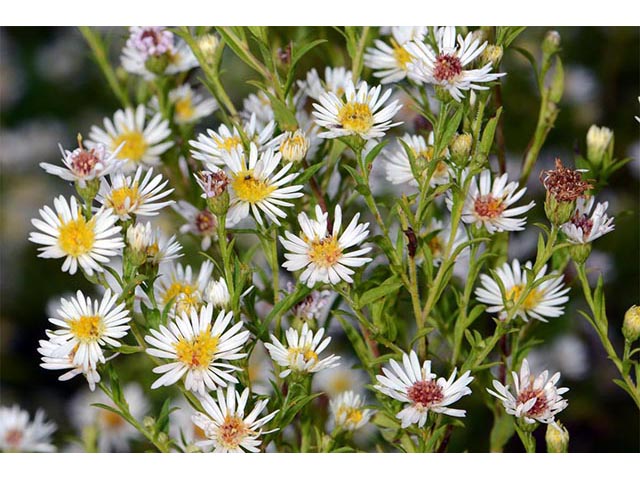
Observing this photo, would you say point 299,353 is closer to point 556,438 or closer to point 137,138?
point 556,438

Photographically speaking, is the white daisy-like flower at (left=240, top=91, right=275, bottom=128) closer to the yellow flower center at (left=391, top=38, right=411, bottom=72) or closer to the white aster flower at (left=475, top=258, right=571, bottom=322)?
the yellow flower center at (left=391, top=38, right=411, bottom=72)

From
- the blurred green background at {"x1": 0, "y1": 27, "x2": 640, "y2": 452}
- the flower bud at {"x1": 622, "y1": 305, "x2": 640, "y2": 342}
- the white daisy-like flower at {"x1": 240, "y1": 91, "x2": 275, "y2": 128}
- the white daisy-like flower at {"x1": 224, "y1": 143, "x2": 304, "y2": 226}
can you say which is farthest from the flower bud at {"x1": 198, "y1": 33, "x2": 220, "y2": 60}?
the flower bud at {"x1": 622, "y1": 305, "x2": 640, "y2": 342}

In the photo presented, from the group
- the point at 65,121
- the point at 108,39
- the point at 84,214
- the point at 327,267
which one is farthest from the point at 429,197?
the point at 65,121

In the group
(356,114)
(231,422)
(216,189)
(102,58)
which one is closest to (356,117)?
(356,114)

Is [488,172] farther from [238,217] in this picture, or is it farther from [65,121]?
[65,121]

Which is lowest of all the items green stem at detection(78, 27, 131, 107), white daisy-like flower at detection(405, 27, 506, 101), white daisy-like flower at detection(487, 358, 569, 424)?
white daisy-like flower at detection(487, 358, 569, 424)

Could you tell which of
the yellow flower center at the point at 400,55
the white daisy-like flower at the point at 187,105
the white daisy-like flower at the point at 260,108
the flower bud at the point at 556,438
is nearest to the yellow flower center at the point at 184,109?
the white daisy-like flower at the point at 187,105
